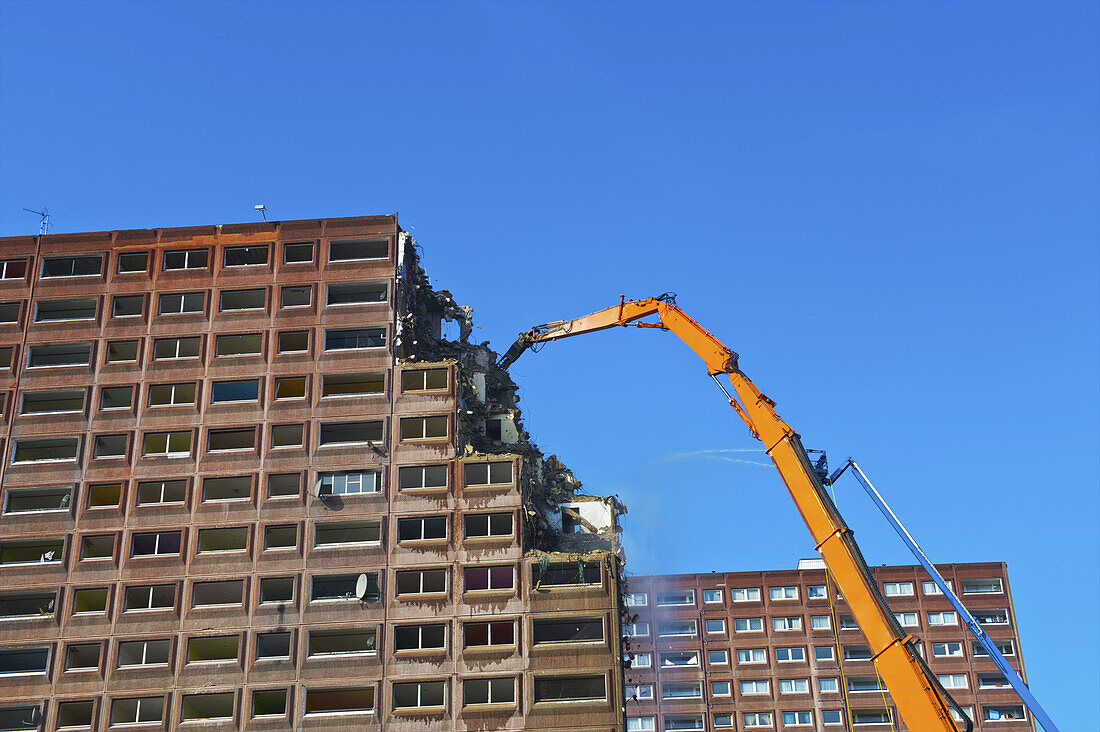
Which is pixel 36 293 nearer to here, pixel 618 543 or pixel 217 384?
pixel 217 384

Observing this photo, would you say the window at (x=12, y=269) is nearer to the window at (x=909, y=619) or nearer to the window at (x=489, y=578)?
the window at (x=489, y=578)

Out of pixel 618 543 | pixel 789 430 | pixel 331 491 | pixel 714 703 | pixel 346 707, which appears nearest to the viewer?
pixel 789 430

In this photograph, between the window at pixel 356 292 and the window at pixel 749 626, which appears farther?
the window at pixel 749 626

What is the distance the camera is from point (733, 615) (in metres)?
134

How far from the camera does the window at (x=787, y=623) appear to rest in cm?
13275

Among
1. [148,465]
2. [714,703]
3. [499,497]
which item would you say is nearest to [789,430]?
[499,497]

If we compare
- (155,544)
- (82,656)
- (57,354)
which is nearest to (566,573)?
(155,544)

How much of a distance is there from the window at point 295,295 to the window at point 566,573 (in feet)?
82.3

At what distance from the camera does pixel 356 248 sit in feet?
278

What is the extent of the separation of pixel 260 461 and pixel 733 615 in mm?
70959

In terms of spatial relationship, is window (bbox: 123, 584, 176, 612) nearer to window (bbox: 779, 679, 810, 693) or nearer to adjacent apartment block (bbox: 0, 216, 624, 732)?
adjacent apartment block (bbox: 0, 216, 624, 732)

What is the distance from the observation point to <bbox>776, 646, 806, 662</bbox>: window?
13112 cm

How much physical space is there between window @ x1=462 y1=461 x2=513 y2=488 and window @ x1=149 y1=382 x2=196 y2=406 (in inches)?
784

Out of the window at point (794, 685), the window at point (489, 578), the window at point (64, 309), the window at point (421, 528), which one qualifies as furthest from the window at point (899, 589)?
the window at point (64, 309)
